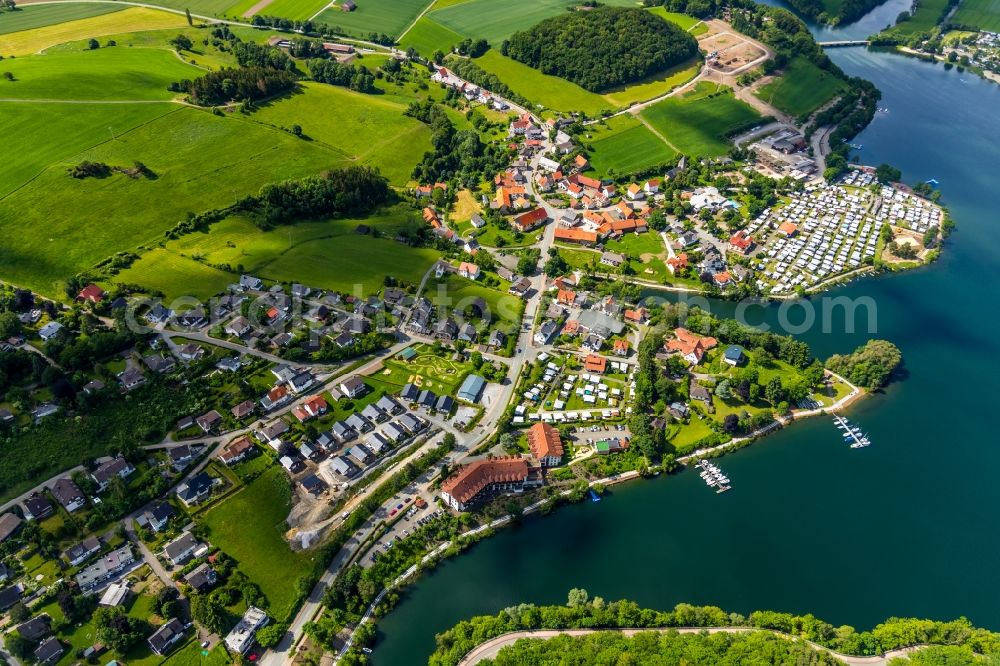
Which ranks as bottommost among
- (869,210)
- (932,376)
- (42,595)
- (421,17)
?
(42,595)

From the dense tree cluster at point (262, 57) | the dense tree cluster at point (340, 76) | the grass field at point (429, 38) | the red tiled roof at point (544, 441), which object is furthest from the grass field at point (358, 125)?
the red tiled roof at point (544, 441)

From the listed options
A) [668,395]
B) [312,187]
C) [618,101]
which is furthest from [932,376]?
[312,187]

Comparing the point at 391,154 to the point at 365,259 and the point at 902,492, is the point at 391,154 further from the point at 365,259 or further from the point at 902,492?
the point at 902,492

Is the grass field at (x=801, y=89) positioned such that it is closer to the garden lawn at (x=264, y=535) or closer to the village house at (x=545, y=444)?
the village house at (x=545, y=444)

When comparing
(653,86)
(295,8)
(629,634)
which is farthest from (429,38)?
(629,634)

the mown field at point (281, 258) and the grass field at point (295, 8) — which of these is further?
the grass field at point (295, 8)

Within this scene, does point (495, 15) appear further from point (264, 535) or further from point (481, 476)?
point (264, 535)
